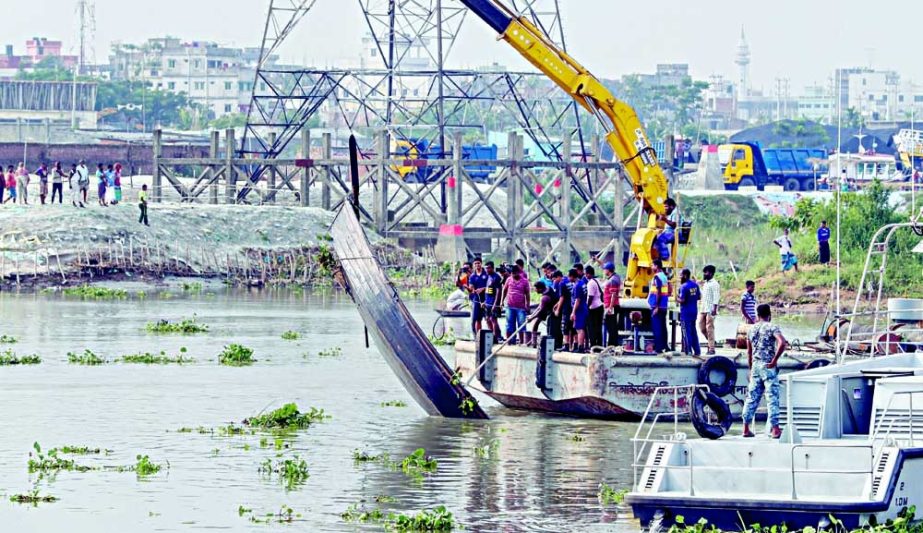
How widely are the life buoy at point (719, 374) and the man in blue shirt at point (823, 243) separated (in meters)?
26.1

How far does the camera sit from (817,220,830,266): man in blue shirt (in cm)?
5194

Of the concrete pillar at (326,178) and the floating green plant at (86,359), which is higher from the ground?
the concrete pillar at (326,178)

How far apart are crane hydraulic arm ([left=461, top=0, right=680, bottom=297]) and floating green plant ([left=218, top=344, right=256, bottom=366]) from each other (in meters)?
6.83

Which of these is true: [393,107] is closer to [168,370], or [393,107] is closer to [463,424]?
[168,370]

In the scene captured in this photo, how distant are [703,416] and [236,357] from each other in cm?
1587

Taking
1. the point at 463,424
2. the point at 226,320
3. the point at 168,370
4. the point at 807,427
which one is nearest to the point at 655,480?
the point at 807,427

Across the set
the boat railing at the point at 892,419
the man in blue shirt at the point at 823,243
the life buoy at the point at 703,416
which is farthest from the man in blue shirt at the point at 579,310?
the man in blue shirt at the point at 823,243

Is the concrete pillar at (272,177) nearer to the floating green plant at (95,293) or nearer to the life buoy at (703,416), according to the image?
the floating green plant at (95,293)

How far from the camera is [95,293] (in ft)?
171

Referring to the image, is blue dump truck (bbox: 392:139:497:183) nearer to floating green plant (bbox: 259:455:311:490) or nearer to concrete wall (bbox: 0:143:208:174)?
concrete wall (bbox: 0:143:208:174)

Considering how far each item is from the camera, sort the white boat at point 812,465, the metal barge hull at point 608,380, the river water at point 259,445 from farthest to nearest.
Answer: the metal barge hull at point 608,380
the river water at point 259,445
the white boat at point 812,465

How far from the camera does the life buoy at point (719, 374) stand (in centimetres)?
2581

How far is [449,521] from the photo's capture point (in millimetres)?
20281

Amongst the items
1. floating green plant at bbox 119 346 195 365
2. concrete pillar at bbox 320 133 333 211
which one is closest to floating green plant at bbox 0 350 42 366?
floating green plant at bbox 119 346 195 365
